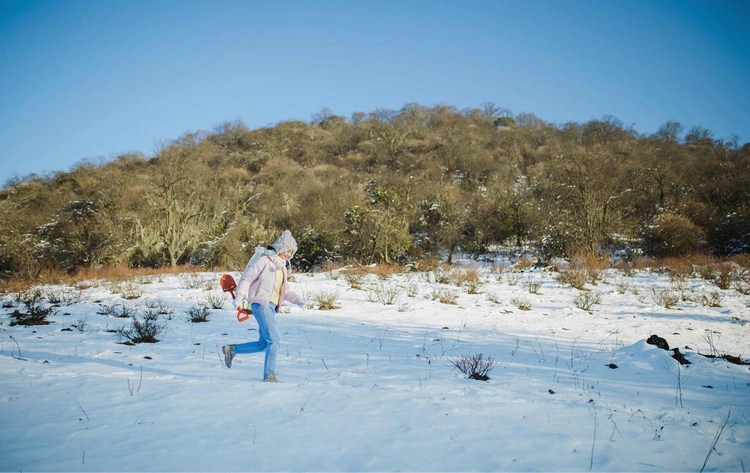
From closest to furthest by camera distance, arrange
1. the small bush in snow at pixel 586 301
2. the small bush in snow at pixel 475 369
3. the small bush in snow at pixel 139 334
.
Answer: the small bush in snow at pixel 475 369 < the small bush in snow at pixel 139 334 < the small bush in snow at pixel 586 301

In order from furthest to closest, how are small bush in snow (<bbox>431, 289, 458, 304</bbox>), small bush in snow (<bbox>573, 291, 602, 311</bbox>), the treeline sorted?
the treeline → small bush in snow (<bbox>431, 289, 458, 304</bbox>) → small bush in snow (<bbox>573, 291, 602, 311</bbox>)

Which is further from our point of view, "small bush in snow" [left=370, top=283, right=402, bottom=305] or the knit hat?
"small bush in snow" [left=370, top=283, right=402, bottom=305]

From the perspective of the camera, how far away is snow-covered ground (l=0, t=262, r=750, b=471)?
106 inches

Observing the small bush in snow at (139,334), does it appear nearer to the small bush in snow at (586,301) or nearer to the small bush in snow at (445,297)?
the small bush in snow at (445,297)

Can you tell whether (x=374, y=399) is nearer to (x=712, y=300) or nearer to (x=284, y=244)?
(x=284, y=244)

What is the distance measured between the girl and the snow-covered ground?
0.34 m

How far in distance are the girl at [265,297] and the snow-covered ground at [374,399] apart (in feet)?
1.13

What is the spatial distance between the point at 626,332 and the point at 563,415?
16.3 feet

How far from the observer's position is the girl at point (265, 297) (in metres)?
4.27

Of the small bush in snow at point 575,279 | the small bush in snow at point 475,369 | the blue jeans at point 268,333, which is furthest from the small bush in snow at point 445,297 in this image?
the blue jeans at point 268,333

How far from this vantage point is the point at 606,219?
20625 millimetres

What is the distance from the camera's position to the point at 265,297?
430 centimetres

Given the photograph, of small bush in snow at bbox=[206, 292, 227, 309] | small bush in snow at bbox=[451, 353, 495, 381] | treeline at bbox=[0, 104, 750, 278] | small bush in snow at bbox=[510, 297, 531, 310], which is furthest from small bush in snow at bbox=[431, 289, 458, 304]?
treeline at bbox=[0, 104, 750, 278]

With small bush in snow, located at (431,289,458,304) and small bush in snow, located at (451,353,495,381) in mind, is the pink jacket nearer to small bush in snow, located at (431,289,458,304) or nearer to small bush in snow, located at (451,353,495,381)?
small bush in snow, located at (451,353,495,381)
